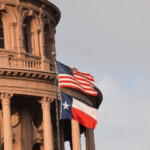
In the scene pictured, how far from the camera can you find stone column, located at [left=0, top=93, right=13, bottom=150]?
212ft

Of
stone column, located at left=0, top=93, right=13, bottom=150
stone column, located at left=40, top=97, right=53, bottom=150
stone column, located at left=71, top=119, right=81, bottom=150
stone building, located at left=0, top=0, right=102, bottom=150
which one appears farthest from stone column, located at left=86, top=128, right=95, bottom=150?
stone column, located at left=0, top=93, right=13, bottom=150

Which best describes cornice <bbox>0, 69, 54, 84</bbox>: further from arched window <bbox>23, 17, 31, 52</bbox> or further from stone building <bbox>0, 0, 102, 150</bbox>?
arched window <bbox>23, 17, 31, 52</bbox>

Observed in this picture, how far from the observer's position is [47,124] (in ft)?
220

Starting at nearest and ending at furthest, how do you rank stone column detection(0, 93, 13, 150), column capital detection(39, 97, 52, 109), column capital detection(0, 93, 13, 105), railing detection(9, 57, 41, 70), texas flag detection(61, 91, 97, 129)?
texas flag detection(61, 91, 97, 129), stone column detection(0, 93, 13, 150), column capital detection(0, 93, 13, 105), railing detection(9, 57, 41, 70), column capital detection(39, 97, 52, 109)

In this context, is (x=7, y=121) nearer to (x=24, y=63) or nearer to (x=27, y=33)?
(x=24, y=63)

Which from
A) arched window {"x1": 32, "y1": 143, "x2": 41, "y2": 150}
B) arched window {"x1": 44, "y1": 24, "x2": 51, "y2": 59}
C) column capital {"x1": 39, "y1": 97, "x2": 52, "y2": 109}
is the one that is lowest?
arched window {"x1": 32, "y1": 143, "x2": 41, "y2": 150}

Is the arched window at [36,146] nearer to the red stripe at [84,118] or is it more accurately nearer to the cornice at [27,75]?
the cornice at [27,75]

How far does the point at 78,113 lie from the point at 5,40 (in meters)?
15.2

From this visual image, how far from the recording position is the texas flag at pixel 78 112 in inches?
2234

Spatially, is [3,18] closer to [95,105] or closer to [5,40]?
[5,40]

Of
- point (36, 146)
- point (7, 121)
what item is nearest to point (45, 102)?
point (7, 121)

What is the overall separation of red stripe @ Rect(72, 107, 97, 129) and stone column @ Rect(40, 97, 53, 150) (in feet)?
32.1

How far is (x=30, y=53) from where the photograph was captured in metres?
71.1

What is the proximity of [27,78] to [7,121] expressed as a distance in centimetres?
354
